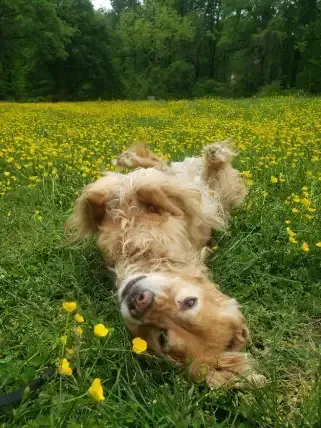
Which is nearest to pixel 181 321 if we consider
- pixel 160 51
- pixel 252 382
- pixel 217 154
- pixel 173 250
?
pixel 252 382

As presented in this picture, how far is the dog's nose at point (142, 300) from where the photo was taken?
223 centimetres

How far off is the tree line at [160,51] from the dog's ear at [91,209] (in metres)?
32.7

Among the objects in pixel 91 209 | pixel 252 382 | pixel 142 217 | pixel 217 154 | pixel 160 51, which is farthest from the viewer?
pixel 160 51

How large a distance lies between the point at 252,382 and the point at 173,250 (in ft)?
3.57

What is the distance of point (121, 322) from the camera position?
2611 millimetres

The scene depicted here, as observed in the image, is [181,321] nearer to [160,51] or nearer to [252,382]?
[252,382]

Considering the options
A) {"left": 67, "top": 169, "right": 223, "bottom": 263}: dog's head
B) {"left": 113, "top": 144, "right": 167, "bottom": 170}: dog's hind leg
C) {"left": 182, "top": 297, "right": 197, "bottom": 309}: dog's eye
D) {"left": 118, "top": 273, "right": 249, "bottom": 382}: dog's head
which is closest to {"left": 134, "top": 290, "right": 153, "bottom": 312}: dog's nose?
{"left": 118, "top": 273, "right": 249, "bottom": 382}: dog's head

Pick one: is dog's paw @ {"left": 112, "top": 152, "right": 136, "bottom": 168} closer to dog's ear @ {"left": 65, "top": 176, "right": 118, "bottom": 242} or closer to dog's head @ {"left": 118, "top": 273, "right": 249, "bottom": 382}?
dog's ear @ {"left": 65, "top": 176, "right": 118, "bottom": 242}

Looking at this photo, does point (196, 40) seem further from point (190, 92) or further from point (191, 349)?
point (191, 349)

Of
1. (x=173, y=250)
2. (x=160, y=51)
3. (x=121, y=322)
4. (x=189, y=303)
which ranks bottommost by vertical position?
(x=160, y=51)

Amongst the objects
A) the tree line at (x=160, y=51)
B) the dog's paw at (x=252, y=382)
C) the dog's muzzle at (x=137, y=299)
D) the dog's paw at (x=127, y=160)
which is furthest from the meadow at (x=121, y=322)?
the tree line at (x=160, y=51)

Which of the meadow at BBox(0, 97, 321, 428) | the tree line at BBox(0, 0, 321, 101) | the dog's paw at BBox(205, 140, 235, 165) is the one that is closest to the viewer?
the meadow at BBox(0, 97, 321, 428)

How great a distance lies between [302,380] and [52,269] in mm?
1884

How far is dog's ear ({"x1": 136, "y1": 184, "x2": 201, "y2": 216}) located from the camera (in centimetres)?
335
